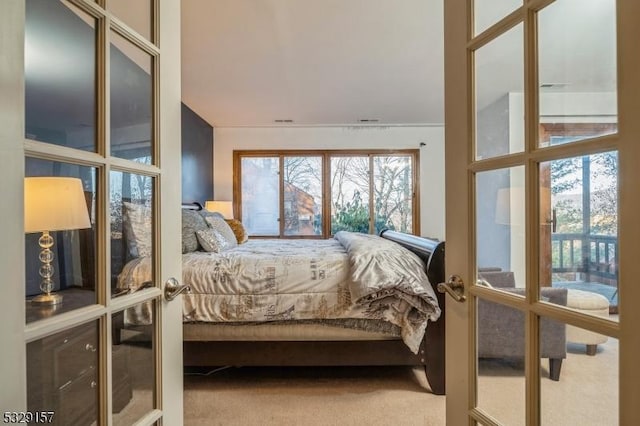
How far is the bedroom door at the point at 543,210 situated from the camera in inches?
22.4

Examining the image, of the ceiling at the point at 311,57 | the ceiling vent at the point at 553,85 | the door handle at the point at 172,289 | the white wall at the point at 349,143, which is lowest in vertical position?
the door handle at the point at 172,289

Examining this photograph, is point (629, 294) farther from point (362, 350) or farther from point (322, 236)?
point (322, 236)

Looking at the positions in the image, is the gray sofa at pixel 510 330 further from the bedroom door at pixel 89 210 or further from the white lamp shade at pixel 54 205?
the white lamp shade at pixel 54 205

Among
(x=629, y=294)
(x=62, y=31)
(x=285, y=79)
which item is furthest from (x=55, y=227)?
(x=285, y=79)

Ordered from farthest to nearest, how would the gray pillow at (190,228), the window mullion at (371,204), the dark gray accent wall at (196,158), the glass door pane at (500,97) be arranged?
the window mullion at (371,204) < the dark gray accent wall at (196,158) < the gray pillow at (190,228) < the glass door pane at (500,97)

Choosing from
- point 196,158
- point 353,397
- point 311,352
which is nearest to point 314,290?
point 311,352

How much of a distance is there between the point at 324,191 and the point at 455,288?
4.64m

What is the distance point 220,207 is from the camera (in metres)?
4.83

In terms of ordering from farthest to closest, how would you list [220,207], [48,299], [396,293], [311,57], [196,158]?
[220,207], [196,158], [311,57], [396,293], [48,299]

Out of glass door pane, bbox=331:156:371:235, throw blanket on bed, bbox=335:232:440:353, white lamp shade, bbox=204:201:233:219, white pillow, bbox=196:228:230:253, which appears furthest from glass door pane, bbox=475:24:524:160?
glass door pane, bbox=331:156:371:235

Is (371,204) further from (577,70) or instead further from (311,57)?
(577,70)

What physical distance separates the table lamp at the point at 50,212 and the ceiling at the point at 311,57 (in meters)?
2.07

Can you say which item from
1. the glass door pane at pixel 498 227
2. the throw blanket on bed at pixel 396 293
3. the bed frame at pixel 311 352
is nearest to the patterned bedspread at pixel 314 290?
the throw blanket on bed at pixel 396 293

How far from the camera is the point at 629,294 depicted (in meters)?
0.55
